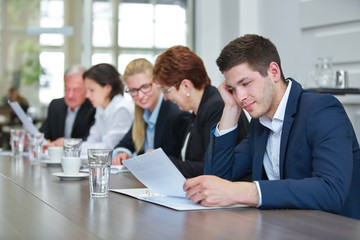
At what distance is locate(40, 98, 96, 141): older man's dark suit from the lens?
4355 millimetres

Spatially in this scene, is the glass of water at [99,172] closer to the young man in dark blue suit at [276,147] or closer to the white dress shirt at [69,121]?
the young man in dark blue suit at [276,147]

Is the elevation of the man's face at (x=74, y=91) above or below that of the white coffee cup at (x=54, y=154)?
above

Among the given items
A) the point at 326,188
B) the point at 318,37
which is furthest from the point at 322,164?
the point at 318,37

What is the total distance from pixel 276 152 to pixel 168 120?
1.42 meters

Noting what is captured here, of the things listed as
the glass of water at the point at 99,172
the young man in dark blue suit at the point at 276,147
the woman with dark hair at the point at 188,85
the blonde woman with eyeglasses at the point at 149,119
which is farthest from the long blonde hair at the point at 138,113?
the glass of water at the point at 99,172

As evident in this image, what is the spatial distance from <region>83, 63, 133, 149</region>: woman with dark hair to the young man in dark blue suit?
75.3 inches

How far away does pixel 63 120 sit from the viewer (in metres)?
4.54

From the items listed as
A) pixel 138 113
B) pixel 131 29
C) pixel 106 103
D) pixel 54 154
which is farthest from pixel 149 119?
pixel 131 29

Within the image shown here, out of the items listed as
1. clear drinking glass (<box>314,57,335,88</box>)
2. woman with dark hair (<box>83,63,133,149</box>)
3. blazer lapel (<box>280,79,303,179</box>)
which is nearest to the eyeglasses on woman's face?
woman with dark hair (<box>83,63,133,149</box>)

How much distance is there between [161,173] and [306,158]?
45 cm

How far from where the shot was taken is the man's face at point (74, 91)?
4410 mm

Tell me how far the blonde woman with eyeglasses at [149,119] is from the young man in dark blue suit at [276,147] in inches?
43.6

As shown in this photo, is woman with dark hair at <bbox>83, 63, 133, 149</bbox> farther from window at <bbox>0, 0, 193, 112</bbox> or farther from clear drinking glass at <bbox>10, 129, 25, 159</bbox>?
window at <bbox>0, 0, 193, 112</bbox>

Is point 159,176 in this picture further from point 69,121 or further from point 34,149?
point 69,121
